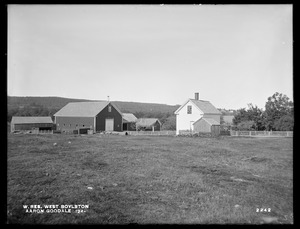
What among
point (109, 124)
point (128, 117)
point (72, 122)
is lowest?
point (109, 124)

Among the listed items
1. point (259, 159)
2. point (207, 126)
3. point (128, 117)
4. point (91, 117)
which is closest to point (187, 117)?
point (207, 126)

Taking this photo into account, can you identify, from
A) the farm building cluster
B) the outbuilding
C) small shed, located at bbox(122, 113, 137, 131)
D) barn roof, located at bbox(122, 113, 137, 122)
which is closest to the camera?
the farm building cluster

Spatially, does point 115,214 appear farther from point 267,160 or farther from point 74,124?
point 74,124

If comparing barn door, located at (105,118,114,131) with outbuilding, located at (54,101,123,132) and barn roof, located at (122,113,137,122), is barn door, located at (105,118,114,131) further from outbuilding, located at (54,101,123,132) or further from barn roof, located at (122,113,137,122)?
barn roof, located at (122,113,137,122)

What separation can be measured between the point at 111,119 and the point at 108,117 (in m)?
0.54

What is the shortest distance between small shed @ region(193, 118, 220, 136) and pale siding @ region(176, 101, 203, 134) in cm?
65

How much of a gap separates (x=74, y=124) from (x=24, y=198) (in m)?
26.1

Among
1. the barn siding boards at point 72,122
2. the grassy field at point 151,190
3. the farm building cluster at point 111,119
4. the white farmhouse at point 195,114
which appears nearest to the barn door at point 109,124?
the farm building cluster at point 111,119

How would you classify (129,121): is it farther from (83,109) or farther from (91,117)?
(83,109)

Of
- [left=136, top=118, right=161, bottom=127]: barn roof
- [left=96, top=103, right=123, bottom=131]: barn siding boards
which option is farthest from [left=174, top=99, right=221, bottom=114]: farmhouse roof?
[left=96, top=103, right=123, bottom=131]: barn siding boards

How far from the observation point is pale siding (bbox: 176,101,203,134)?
69.7 feet

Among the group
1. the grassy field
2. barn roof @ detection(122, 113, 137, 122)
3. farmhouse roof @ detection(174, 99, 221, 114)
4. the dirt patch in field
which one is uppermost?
farmhouse roof @ detection(174, 99, 221, 114)

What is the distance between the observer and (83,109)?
29.3 m

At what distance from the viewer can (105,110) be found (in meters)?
28.8
